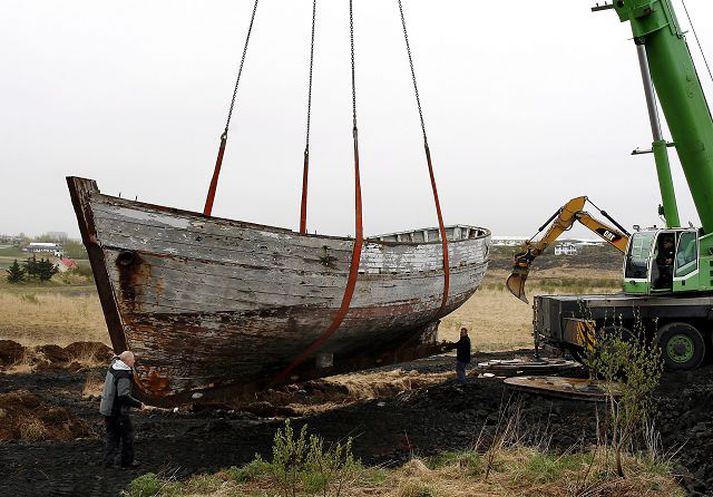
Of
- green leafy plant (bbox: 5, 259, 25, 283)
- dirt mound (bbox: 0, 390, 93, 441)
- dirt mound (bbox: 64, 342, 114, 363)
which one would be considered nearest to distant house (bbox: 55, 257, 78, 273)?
green leafy plant (bbox: 5, 259, 25, 283)

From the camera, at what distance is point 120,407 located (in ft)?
21.7

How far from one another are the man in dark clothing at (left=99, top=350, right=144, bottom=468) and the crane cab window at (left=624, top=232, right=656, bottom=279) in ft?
26.7

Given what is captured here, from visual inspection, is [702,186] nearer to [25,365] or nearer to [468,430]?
[468,430]

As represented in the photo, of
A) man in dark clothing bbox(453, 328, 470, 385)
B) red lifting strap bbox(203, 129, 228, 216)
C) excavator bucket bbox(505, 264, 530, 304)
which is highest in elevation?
red lifting strap bbox(203, 129, 228, 216)

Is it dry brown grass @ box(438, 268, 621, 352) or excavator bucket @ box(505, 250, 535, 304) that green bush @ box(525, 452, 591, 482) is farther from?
dry brown grass @ box(438, 268, 621, 352)

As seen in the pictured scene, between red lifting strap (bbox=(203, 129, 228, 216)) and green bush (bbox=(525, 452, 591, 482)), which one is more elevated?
red lifting strap (bbox=(203, 129, 228, 216))

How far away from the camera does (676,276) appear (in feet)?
36.0

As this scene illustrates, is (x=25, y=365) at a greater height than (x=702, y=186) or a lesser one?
lesser

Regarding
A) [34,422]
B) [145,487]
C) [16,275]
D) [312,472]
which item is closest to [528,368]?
[312,472]

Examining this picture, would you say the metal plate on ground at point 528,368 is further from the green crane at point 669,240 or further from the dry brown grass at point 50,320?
the dry brown grass at point 50,320

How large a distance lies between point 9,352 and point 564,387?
10.9 m

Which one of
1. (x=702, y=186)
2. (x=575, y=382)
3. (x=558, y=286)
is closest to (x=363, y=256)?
(x=575, y=382)

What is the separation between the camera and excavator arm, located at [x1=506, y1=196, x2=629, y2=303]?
13422 mm

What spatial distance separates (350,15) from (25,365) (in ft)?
33.1
